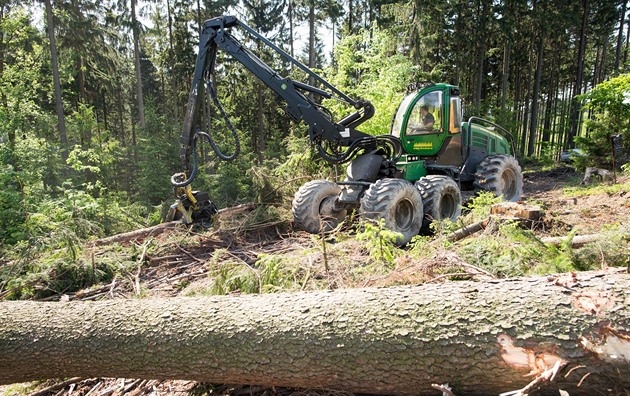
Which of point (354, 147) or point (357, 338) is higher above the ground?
point (354, 147)

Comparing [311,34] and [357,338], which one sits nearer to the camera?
[357,338]

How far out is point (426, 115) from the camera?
724cm

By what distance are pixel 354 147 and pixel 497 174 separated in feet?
9.76

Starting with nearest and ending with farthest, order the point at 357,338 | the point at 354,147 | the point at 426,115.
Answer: the point at 357,338 < the point at 354,147 < the point at 426,115

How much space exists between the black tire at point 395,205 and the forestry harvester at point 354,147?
18mm

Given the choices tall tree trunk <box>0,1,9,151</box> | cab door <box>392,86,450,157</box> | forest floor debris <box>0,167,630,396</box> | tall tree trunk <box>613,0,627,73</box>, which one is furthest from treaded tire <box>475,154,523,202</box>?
tall tree trunk <box>613,0,627,73</box>

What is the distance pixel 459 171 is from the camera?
7.77 m

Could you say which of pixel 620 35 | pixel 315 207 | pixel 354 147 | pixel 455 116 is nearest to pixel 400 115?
pixel 455 116

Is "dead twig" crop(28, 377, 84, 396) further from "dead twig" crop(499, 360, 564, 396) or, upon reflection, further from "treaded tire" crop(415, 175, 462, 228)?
"treaded tire" crop(415, 175, 462, 228)

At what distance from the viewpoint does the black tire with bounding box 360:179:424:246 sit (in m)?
5.65

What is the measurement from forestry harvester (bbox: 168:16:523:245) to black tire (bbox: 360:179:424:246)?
0.06 ft

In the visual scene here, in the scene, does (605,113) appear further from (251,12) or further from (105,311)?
(251,12)

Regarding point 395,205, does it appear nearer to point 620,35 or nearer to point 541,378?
point 541,378

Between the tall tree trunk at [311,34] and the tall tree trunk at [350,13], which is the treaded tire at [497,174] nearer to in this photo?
the tall tree trunk at [311,34]
